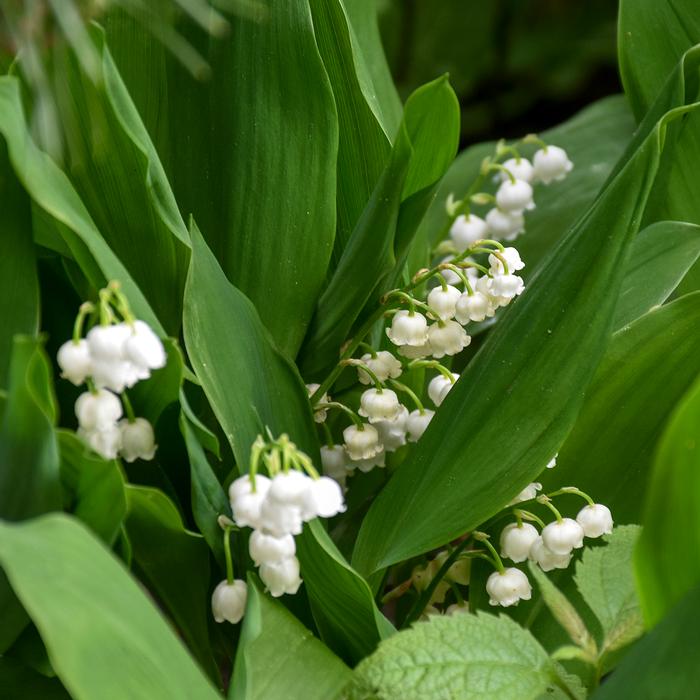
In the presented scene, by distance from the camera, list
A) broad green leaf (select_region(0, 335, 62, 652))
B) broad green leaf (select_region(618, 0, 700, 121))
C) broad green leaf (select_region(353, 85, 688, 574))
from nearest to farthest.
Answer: broad green leaf (select_region(0, 335, 62, 652)), broad green leaf (select_region(353, 85, 688, 574)), broad green leaf (select_region(618, 0, 700, 121))

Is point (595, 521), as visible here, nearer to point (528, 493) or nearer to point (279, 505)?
point (528, 493)

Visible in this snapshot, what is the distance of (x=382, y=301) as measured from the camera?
28.0 inches

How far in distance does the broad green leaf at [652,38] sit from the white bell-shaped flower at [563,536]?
422 mm

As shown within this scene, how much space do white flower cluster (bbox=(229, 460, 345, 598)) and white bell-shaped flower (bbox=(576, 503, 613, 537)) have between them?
7.8 inches

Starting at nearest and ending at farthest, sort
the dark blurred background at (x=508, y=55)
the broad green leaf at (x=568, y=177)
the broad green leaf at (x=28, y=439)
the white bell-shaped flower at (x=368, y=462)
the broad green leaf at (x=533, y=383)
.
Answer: the broad green leaf at (x=28, y=439) → the broad green leaf at (x=533, y=383) → the white bell-shaped flower at (x=368, y=462) → the broad green leaf at (x=568, y=177) → the dark blurred background at (x=508, y=55)

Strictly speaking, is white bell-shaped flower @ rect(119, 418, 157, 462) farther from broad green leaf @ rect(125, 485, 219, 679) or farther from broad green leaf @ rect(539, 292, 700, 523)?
broad green leaf @ rect(539, 292, 700, 523)

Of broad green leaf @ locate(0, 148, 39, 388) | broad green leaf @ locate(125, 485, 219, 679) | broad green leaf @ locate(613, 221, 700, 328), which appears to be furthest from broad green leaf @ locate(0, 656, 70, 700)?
broad green leaf @ locate(613, 221, 700, 328)

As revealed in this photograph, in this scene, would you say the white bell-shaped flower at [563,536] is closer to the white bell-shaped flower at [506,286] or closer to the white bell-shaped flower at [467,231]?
the white bell-shaped flower at [506,286]

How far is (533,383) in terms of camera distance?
2.09 ft

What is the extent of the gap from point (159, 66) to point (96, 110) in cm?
12

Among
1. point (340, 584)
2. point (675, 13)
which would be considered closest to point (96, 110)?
point (340, 584)

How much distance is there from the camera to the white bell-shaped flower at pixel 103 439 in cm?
54

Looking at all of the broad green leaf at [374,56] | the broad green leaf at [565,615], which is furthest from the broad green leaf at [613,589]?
the broad green leaf at [374,56]

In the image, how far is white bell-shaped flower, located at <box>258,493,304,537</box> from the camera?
0.52 metres
